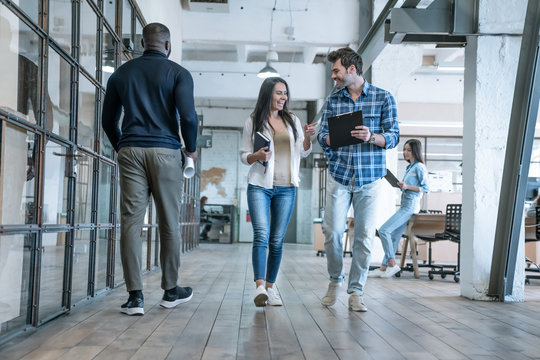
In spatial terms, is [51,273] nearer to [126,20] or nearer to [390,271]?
[126,20]

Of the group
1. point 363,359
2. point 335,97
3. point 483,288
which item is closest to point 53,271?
point 363,359

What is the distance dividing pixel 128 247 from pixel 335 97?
1.42 metres

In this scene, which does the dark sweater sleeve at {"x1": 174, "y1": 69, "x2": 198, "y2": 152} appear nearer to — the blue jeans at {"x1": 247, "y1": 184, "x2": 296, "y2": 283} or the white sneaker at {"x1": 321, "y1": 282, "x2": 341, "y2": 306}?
the blue jeans at {"x1": 247, "y1": 184, "x2": 296, "y2": 283}

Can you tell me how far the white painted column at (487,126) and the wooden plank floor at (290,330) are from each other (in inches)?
12.4

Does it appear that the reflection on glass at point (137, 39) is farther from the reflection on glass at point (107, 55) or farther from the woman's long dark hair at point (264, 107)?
the woman's long dark hair at point (264, 107)

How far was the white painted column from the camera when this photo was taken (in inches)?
160

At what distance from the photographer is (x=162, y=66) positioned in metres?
3.14

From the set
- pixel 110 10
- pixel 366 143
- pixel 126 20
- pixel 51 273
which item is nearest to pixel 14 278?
pixel 51 273

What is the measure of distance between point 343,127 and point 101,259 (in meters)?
1.73

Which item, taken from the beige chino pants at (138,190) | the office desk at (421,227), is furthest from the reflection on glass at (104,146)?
the office desk at (421,227)

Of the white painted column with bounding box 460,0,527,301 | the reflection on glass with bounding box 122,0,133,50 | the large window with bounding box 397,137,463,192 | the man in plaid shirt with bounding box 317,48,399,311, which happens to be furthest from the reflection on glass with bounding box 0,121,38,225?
the large window with bounding box 397,137,463,192

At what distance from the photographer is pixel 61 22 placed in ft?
9.41

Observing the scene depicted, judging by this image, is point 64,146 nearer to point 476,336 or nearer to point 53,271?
point 53,271

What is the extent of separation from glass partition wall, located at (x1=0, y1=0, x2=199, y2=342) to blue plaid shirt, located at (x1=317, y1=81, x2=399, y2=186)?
1346 mm
